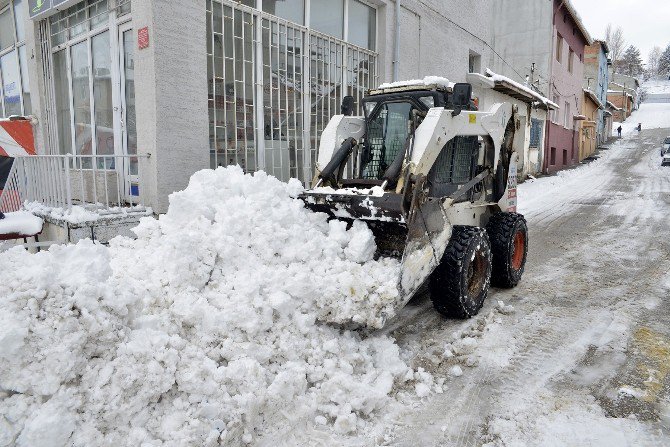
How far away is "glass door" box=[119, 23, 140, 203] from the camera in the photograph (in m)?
6.52

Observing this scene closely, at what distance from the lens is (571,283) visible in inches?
222

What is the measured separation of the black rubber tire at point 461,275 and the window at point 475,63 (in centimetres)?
1236

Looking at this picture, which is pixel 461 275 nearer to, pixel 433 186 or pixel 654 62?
pixel 433 186

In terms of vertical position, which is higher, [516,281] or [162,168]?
[162,168]

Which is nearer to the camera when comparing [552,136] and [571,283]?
[571,283]

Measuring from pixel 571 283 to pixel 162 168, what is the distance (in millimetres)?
5476

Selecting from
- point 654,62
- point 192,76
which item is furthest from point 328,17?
point 654,62

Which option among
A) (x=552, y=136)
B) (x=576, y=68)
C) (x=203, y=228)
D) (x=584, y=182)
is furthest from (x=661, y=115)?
(x=203, y=228)

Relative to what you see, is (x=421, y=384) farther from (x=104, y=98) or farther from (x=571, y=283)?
(x=104, y=98)

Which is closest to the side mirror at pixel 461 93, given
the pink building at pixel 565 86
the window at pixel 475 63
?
the window at pixel 475 63

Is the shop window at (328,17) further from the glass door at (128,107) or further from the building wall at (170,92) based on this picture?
the glass door at (128,107)

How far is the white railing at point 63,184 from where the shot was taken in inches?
229

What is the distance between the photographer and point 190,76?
6141 mm

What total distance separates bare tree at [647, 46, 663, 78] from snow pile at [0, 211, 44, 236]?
12388cm
